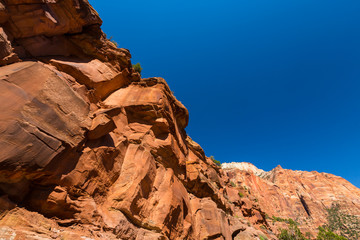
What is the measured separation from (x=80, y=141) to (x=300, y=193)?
152 meters

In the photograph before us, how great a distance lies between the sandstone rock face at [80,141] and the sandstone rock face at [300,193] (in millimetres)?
83901

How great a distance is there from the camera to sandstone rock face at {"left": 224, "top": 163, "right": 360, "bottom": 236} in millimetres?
102812

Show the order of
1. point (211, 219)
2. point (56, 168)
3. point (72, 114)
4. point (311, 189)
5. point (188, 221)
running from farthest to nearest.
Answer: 1. point (311, 189)
2. point (211, 219)
3. point (188, 221)
4. point (72, 114)
5. point (56, 168)

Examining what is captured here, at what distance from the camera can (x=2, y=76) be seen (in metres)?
7.13

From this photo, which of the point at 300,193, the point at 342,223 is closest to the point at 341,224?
the point at 342,223

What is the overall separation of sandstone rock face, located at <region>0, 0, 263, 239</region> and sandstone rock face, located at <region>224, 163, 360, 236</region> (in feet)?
275

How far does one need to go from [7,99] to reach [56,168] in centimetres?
331

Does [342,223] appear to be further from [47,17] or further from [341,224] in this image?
[47,17]

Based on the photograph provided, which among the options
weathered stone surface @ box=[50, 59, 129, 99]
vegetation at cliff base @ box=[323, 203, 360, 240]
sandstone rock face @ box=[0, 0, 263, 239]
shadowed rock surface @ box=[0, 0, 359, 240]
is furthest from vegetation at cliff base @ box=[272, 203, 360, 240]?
weathered stone surface @ box=[50, 59, 129, 99]

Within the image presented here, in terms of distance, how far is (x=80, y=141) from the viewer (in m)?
9.02

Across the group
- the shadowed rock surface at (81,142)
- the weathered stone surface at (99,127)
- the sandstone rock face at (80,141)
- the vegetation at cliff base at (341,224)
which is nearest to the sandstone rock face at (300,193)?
the vegetation at cliff base at (341,224)

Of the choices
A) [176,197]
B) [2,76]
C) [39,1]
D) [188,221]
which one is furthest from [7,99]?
[188,221]

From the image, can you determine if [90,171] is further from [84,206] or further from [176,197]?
[176,197]

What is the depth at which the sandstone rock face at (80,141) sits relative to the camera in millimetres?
6809
